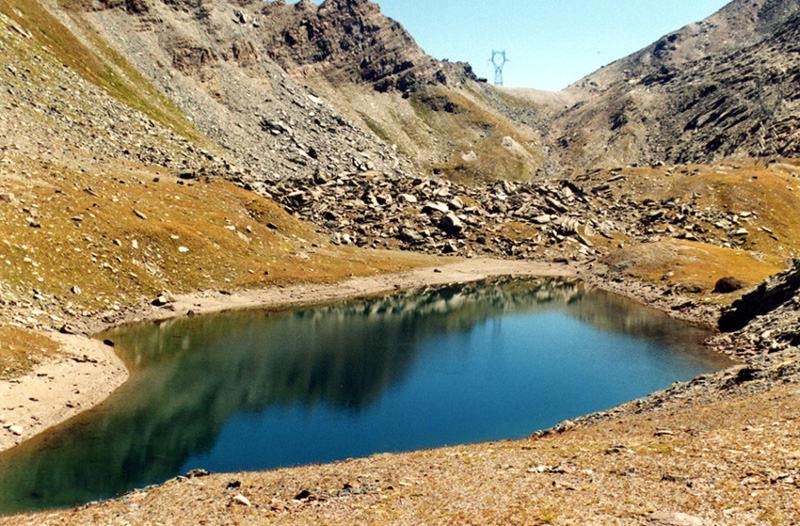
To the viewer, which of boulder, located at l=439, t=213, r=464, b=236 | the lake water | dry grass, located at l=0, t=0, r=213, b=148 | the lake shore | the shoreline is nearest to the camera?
the lake shore

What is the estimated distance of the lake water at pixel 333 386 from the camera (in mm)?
37438

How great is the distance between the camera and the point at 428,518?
21625 mm

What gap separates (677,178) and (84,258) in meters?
163

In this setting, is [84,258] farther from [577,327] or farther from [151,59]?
[151,59]

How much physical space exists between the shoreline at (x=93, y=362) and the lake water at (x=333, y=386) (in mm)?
1469

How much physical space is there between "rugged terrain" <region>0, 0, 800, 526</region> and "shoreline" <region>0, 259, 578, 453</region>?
2.21 ft

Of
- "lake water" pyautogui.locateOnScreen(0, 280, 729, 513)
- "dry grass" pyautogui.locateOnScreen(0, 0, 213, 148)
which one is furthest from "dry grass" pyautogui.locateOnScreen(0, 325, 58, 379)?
"dry grass" pyautogui.locateOnScreen(0, 0, 213, 148)

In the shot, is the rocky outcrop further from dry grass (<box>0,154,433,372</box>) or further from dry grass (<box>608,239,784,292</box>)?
dry grass (<box>0,154,433,372</box>)

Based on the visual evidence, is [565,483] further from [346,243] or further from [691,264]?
[346,243]

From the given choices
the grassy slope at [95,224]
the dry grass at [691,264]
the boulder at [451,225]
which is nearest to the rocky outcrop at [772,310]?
the dry grass at [691,264]

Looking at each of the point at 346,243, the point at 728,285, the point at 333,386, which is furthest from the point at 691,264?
the point at 333,386

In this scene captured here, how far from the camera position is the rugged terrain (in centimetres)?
2375

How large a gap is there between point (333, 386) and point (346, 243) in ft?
227

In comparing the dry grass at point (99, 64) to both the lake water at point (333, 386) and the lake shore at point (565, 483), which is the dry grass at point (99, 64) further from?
the lake shore at point (565, 483)
